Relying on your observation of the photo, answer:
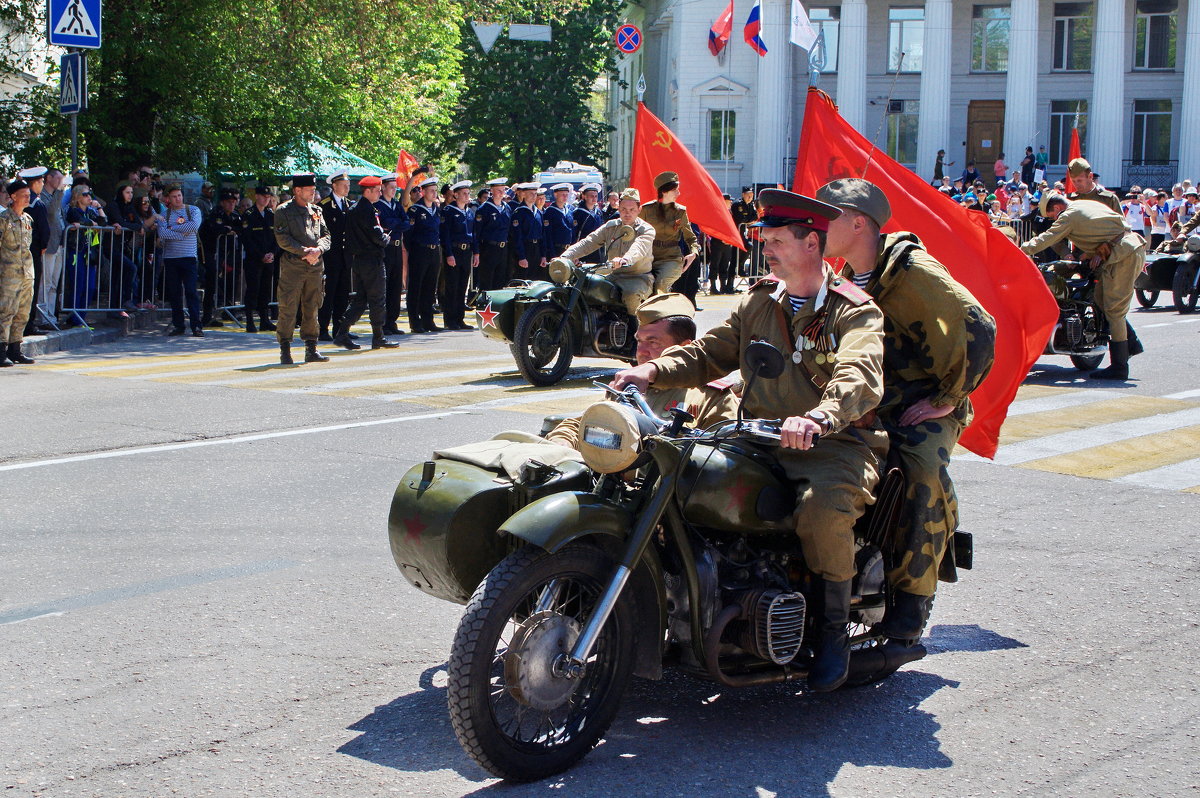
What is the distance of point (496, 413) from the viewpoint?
11094 mm

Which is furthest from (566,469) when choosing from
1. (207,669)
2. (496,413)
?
(496,413)

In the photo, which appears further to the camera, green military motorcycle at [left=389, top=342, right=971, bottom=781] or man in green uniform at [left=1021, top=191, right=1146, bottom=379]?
man in green uniform at [left=1021, top=191, right=1146, bottom=379]

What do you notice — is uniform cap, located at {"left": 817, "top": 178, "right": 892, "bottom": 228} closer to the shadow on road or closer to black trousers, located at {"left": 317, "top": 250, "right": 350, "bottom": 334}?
the shadow on road

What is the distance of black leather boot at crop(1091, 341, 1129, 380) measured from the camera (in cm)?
1352

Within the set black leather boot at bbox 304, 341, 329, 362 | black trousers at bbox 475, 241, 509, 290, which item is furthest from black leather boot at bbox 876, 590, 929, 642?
black trousers at bbox 475, 241, 509, 290

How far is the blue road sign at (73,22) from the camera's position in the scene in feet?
48.5

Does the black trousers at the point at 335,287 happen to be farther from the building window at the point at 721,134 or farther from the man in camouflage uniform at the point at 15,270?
the building window at the point at 721,134

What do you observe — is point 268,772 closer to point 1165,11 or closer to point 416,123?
point 416,123

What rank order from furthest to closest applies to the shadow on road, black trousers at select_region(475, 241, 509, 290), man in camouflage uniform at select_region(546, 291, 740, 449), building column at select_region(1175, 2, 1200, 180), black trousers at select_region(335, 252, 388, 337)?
building column at select_region(1175, 2, 1200, 180), black trousers at select_region(475, 241, 509, 290), black trousers at select_region(335, 252, 388, 337), man in camouflage uniform at select_region(546, 291, 740, 449), the shadow on road

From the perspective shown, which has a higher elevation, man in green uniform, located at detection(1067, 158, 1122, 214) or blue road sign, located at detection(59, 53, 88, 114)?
blue road sign, located at detection(59, 53, 88, 114)

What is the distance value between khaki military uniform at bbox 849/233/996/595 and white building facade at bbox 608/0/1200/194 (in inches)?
1911

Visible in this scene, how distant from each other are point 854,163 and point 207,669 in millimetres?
3953

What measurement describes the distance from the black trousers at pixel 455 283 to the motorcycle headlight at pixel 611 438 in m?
15.6

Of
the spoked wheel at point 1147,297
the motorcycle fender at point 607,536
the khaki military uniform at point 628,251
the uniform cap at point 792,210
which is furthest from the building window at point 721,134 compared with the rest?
the motorcycle fender at point 607,536
